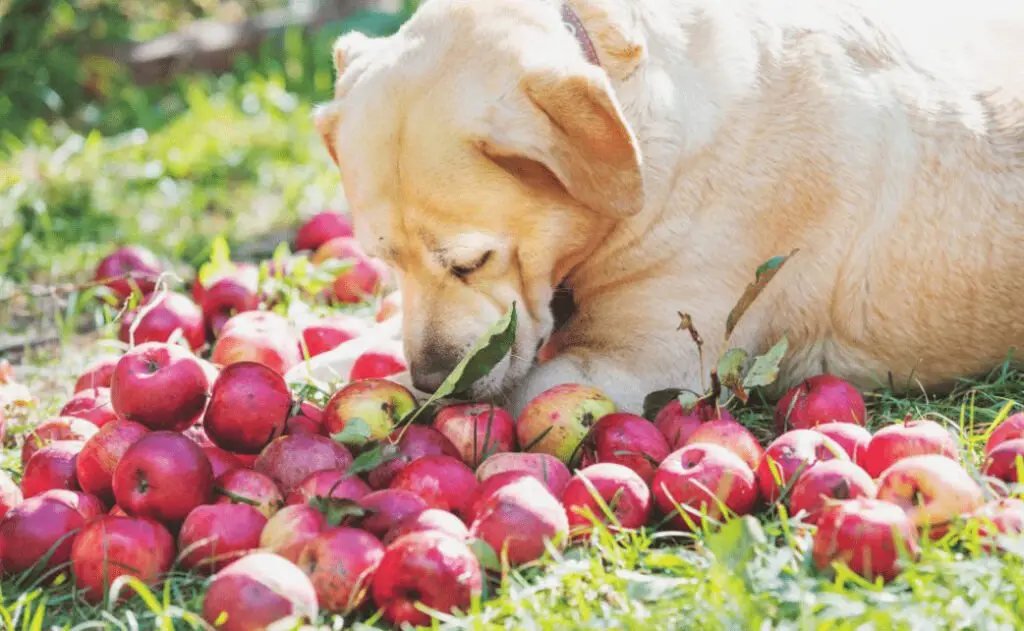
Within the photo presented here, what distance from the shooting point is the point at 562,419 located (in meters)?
3.11

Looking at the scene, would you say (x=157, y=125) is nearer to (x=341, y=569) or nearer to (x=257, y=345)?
(x=257, y=345)

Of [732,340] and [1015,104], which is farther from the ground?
[1015,104]

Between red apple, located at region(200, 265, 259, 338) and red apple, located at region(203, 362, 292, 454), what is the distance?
137cm

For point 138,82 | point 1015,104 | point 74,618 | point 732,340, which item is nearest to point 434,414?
point 732,340

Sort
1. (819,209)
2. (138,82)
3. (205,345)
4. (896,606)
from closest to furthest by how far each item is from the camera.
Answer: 1. (896,606)
2. (819,209)
3. (205,345)
4. (138,82)

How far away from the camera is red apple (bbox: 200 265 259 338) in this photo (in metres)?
4.50

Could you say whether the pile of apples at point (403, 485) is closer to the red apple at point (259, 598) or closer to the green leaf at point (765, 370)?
the red apple at point (259, 598)

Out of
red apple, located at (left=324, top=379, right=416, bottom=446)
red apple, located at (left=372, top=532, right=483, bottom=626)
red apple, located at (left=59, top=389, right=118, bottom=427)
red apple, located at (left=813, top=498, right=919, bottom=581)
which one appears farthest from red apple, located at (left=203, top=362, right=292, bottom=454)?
red apple, located at (left=813, top=498, right=919, bottom=581)

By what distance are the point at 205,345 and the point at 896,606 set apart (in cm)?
290

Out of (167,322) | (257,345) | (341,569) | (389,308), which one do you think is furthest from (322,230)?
(341,569)

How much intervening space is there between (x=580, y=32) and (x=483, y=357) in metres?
0.91

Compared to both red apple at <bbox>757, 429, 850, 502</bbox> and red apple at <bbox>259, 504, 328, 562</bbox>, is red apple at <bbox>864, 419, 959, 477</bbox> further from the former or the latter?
red apple at <bbox>259, 504, 328, 562</bbox>

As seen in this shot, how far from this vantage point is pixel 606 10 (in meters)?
3.39

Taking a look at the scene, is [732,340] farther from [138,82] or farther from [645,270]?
[138,82]
